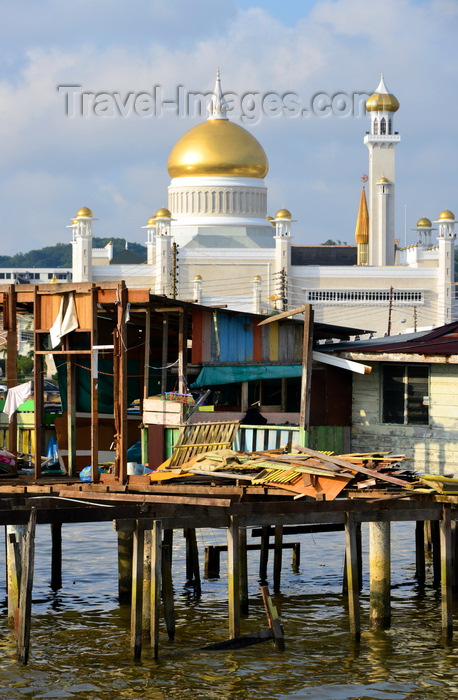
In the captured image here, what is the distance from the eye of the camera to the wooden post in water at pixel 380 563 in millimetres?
15740

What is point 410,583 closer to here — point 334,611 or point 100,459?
point 334,611

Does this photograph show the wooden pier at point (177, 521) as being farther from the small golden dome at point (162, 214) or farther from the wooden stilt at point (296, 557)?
the small golden dome at point (162, 214)

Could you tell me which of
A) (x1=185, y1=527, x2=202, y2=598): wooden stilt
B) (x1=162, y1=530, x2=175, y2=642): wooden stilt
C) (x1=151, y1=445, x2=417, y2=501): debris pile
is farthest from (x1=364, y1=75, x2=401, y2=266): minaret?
(x1=162, y1=530, x2=175, y2=642): wooden stilt

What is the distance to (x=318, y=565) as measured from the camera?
880 inches

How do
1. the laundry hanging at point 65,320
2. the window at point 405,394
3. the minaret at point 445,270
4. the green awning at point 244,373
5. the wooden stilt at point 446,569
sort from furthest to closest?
the minaret at point 445,270 < the green awning at point 244,373 < the window at point 405,394 < the laundry hanging at point 65,320 < the wooden stilt at point 446,569

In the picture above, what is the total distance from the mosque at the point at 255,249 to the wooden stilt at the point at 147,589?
47.4 m

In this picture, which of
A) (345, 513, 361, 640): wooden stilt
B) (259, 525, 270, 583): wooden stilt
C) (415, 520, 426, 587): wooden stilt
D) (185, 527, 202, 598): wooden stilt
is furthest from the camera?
(259, 525, 270, 583): wooden stilt

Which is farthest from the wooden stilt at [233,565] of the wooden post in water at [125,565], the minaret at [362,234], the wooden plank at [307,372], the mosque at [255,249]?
the minaret at [362,234]

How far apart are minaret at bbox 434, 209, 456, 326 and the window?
47.0 m

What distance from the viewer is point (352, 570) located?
49.7 ft

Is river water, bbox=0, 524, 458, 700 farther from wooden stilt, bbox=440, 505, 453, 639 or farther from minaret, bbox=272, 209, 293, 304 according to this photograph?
minaret, bbox=272, 209, 293, 304

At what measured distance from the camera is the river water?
14.4 metres

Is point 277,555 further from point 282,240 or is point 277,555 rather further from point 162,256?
point 282,240

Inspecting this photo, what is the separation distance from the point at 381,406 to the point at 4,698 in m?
10.3
